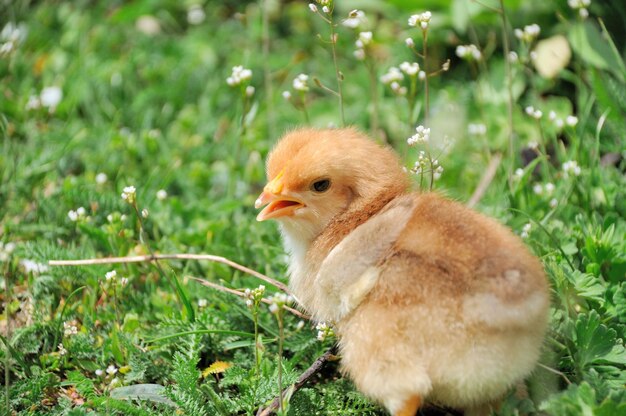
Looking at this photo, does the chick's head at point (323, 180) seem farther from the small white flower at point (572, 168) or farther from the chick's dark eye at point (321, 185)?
the small white flower at point (572, 168)

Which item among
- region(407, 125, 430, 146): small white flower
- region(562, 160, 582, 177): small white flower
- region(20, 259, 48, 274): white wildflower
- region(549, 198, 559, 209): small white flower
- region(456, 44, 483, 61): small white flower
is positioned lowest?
region(549, 198, 559, 209): small white flower

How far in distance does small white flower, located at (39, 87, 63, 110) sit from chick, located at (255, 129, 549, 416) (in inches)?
103

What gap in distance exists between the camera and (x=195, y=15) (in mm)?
6016

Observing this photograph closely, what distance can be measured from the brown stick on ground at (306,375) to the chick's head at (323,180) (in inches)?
17.2

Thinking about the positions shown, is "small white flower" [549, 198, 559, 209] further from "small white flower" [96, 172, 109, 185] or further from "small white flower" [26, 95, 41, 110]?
"small white flower" [26, 95, 41, 110]

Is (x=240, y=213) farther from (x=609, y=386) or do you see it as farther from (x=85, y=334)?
(x=609, y=386)

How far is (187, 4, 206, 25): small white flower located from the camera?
6.02 metres

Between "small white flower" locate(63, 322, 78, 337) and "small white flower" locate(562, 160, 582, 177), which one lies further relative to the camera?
"small white flower" locate(562, 160, 582, 177)

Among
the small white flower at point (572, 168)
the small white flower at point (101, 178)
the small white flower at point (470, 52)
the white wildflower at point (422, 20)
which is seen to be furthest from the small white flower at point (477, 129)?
the small white flower at point (101, 178)

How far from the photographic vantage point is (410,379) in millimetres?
2439

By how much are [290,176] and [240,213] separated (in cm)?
127

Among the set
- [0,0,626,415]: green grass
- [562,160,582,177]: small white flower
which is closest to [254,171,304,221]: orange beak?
[0,0,626,415]: green grass

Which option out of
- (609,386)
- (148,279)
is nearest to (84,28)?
(148,279)

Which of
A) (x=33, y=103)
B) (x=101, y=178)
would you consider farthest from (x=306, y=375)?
(x=33, y=103)
